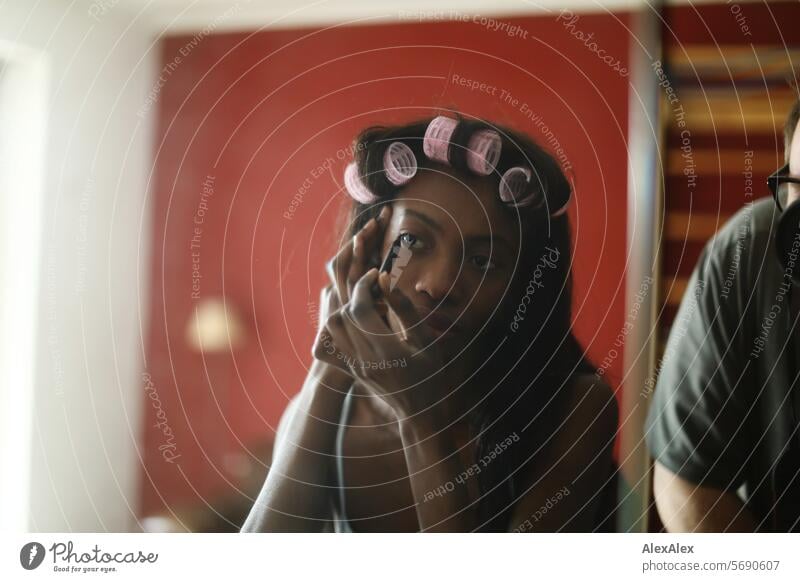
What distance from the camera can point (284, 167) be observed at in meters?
0.54

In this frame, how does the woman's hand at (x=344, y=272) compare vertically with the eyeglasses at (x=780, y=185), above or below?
below

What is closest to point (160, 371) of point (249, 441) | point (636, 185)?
point (249, 441)

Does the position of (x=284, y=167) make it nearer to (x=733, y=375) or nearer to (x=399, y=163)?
(x=399, y=163)

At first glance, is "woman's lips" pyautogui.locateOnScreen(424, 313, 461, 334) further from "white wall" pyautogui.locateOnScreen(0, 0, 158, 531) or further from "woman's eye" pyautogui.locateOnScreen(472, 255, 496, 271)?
"white wall" pyautogui.locateOnScreen(0, 0, 158, 531)

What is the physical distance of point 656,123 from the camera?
531mm

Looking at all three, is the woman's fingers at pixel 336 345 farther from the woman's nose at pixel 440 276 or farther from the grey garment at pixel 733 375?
the grey garment at pixel 733 375

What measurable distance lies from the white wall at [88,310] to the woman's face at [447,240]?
0.19 meters

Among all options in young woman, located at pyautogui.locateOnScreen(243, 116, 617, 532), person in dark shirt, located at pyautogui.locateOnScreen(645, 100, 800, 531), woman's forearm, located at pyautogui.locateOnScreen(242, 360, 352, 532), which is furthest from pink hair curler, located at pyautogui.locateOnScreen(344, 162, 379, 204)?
person in dark shirt, located at pyautogui.locateOnScreen(645, 100, 800, 531)

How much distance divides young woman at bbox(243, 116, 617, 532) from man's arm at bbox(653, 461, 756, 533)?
1.6 inches

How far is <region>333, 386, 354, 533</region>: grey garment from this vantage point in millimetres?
526

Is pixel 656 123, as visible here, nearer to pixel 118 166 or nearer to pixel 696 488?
pixel 696 488

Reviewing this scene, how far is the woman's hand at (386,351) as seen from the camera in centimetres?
52
